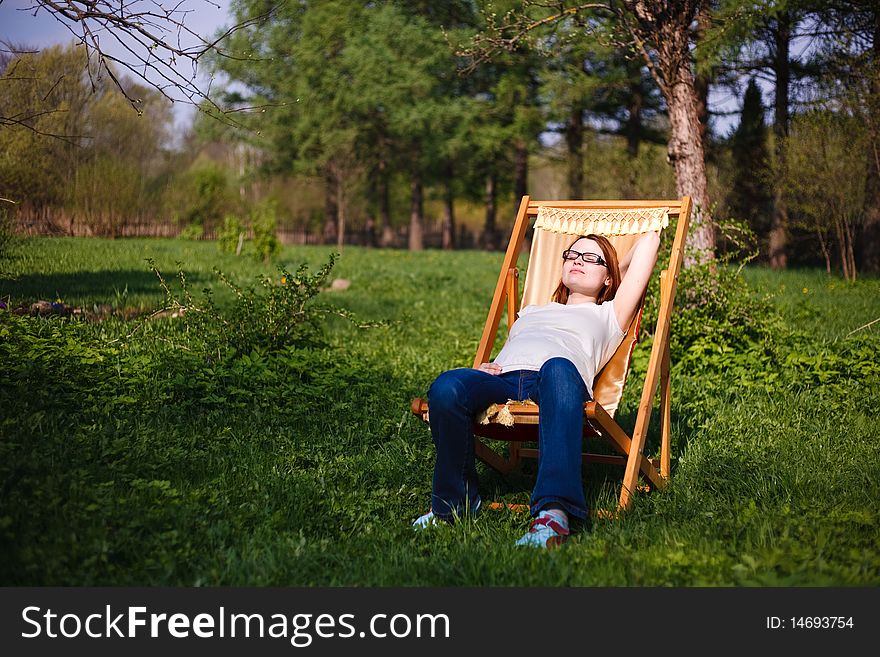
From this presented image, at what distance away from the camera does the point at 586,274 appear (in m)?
3.91

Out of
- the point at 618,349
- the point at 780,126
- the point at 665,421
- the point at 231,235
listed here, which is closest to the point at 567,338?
the point at 618,349

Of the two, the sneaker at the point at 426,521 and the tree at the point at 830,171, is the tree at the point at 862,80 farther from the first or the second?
the sneaker at the point at 426,521

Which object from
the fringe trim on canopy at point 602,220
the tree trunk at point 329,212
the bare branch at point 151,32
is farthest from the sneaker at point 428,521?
the tree trunk at point 329,212

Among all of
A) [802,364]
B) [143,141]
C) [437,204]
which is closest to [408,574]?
[802,364]

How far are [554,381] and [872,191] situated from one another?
436 inches

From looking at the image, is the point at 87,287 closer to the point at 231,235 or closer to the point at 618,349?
the point at 618,349

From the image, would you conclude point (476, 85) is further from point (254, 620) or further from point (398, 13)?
point (254, 620)

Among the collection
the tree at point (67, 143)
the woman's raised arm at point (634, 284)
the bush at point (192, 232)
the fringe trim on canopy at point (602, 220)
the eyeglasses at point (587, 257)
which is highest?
the tree at point (67, 143)

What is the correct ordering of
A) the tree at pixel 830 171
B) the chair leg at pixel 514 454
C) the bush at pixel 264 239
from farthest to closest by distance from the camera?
the bush at pixel 264 239
the tree at pixel 830 171
the chair leg at pixel 514 454

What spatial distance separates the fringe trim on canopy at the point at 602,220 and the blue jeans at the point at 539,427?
1028 mm

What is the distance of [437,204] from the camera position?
39.9 m

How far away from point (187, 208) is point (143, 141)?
1765 mm

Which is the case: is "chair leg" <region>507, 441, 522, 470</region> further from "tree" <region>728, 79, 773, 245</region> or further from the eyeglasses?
"tree" <region>728, 79, 773, 245</region>

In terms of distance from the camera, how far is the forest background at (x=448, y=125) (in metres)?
6.16
